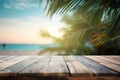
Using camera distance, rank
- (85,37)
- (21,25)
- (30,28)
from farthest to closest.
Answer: (21,25)
(30,28)
(85,37)

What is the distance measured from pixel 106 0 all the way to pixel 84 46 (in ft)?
13.5

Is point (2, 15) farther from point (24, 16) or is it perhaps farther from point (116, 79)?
point (116, 79)

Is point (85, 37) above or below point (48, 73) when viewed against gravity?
above

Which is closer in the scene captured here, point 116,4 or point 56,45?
point 116,4

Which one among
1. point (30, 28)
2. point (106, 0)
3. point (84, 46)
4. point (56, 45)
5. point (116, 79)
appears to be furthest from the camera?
point (30, 28)

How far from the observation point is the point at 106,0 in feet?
7.54

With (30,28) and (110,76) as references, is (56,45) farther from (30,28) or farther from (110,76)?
(30,28)

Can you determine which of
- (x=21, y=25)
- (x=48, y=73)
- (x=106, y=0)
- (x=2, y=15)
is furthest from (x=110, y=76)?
(x=2, y=15)

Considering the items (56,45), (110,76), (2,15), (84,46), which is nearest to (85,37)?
(84,46)

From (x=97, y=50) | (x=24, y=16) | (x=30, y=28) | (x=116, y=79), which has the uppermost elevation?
(x=24, y=16)

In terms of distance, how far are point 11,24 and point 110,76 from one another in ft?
96.1

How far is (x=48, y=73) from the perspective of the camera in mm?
1549

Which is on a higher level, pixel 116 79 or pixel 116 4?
pixel 116 4

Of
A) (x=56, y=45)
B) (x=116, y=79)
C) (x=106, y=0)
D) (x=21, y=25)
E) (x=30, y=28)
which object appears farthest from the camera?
(x=21, y=25)
